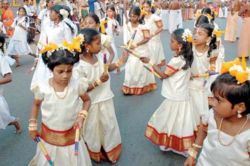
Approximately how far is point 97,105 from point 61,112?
773 millimetres

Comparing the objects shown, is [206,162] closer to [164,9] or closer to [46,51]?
[46,51]

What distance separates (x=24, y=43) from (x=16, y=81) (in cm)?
184

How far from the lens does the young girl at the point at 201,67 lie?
12.5 ft

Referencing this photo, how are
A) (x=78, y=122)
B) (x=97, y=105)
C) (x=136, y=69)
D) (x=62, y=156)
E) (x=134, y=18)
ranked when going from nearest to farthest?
1. (x=78, y=122)
2. (x=62, y=156)
3. (x=97, y=105)
4. (x=134, y=18)
5. (x=136, y=69)

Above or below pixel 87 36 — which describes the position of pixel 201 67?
below

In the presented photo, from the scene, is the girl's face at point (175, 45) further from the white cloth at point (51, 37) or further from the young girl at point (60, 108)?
the white cloth at point (51, 37)

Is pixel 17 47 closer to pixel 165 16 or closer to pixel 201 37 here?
pixel 201 37

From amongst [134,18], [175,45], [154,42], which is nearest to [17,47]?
[154,42]

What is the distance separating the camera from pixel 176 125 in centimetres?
354

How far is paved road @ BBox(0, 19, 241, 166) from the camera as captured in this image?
143 inches

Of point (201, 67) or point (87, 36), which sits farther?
point (201, 67)

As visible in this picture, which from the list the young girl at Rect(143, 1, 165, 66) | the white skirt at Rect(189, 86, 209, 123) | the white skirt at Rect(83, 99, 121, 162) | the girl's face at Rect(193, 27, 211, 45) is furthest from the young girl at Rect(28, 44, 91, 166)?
the young girl at Rect(143, 1, 165, 66)

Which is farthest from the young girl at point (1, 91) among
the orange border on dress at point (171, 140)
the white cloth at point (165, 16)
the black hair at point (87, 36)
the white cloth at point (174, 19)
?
the white cloth at point (165, 16)

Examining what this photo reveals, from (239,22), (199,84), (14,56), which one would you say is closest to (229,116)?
(199,84)
